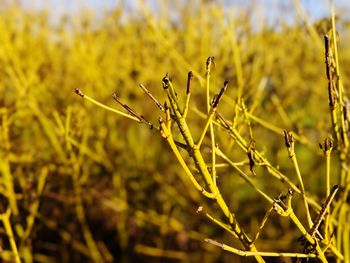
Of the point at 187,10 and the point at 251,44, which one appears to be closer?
the point at 251,44

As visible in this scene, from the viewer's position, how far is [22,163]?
3.16 m

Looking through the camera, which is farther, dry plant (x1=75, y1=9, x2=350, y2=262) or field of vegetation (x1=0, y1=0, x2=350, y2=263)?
field of vegetation (x1=0, y1=0, x2=350, y2=263)

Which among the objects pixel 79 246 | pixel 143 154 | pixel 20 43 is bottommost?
pixel 79 246

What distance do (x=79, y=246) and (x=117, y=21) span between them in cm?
217

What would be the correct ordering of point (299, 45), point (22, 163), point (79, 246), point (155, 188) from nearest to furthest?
point (22, 163)
point (79, 246)
point (155, 188)
point (299, 45)

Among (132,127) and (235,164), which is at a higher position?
(132,127)

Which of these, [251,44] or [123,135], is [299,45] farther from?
[123,135]

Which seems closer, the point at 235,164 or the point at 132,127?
the point at 235,164

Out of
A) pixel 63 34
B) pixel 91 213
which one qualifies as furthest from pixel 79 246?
pixel 63 34

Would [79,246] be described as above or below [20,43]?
below

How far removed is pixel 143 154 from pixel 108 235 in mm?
778

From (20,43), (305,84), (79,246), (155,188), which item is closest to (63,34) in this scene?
(20,43)

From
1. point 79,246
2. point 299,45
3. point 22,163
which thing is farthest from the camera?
point 299,45

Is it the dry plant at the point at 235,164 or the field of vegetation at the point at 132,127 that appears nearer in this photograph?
the dry plant at the point at 235,164
